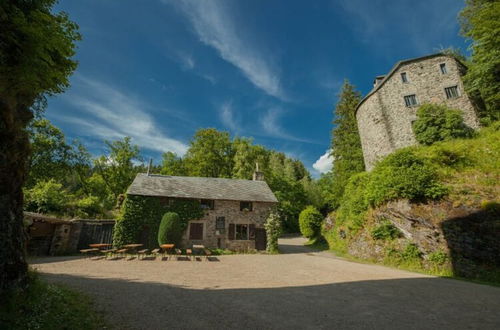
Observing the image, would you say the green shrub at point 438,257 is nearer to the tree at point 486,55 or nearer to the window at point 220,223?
the window at point 220,223

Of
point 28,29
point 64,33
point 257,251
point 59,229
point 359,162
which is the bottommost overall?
point 257,251

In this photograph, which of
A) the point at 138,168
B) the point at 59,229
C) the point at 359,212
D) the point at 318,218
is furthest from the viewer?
the point at 138,168

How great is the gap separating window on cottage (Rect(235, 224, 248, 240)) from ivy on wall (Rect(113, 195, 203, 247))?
3.35m

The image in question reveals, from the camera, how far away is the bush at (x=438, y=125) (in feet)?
56.5

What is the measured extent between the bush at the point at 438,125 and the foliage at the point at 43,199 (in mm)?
33439

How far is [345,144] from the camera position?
28000 millimetres

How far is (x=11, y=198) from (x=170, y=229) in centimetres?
1158

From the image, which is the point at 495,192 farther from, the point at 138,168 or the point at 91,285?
the point at 138,168

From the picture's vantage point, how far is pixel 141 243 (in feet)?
51.9

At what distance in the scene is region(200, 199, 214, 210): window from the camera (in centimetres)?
1761

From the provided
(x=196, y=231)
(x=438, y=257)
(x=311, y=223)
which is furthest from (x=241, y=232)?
(x=438, y=257)

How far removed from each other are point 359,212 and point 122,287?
1495 centimetres

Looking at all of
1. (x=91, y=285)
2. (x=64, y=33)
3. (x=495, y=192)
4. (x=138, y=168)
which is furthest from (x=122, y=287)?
(x=138, y=168)

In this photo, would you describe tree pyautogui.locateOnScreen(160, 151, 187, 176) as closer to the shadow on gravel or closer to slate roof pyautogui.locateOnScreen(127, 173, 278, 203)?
slate roof pyautogui.locateOnScreen(127, 173, 278, 203)
